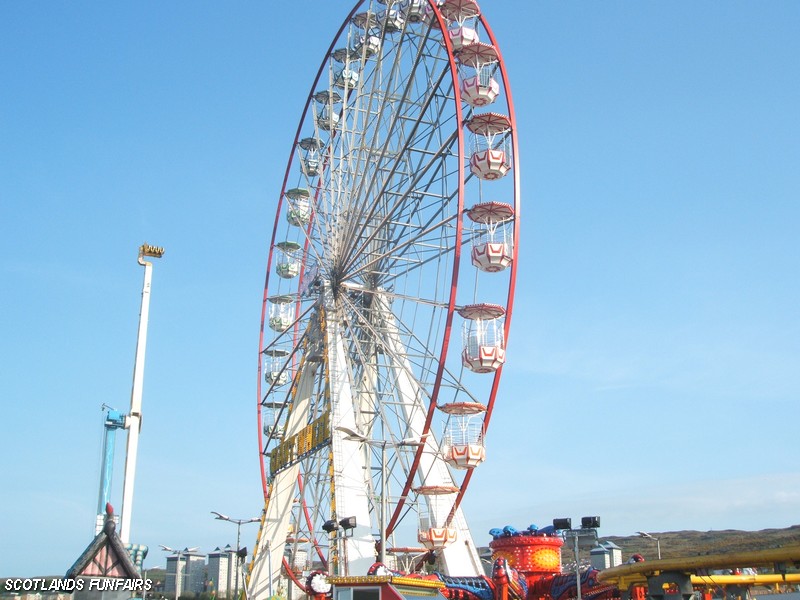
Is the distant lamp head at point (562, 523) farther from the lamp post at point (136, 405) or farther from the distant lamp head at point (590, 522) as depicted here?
the lamp post at point (136, 405)

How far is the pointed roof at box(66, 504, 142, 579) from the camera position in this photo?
32.8ft

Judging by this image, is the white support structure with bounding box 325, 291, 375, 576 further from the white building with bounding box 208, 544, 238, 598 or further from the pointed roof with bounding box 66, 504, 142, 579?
the white building with bounding box 208, 544, 238, 598

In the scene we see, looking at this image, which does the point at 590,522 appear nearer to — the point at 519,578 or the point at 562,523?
the point at 562,523

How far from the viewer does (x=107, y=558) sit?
10117 mm

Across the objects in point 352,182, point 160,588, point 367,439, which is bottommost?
point 160,588

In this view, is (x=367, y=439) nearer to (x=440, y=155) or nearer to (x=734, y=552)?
(x=440, y=155)

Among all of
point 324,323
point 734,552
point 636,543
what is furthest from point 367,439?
point 636,543

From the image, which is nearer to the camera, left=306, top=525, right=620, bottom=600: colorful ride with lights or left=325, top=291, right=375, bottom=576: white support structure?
left=306, top=525, right=620, bottom=600: colorful ride with lights

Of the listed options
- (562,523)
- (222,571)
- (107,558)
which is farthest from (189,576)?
(107,558)

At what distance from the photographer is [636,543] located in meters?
84.1

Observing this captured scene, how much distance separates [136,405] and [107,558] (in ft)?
25.6

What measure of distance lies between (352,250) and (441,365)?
21.6 feet

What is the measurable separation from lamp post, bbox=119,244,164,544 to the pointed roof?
5757 millimetres

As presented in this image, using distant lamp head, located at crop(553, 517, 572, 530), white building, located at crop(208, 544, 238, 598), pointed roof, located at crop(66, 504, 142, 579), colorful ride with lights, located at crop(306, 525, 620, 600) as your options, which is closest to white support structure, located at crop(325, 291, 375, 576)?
colorful ride with lights, located at crop(306, 525, 620, 600)
